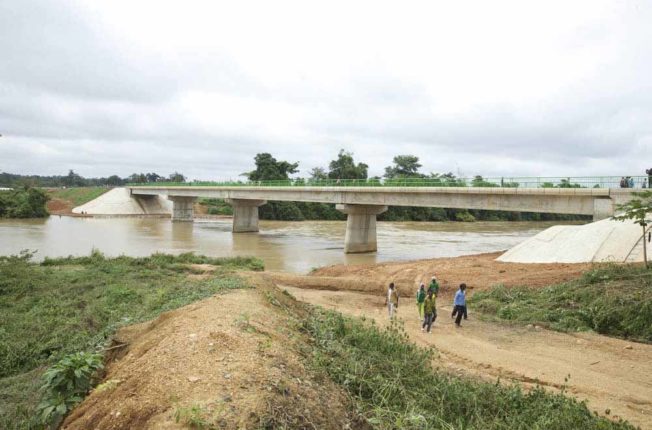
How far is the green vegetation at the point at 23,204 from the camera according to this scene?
71875 mm

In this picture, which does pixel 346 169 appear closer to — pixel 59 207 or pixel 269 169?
pixel 269 169

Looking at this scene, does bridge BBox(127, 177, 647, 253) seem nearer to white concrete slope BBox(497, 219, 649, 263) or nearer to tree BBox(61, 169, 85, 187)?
white concrete slope BBox(497, 219, 649, 263)

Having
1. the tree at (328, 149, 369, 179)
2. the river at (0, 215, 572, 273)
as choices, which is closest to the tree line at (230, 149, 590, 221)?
the tree at (328, 149, 369, 179)

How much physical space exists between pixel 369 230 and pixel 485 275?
66.7 ft

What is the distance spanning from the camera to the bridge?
2623cm

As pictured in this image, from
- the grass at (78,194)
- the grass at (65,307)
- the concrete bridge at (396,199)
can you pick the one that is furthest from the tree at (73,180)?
the grass at (65,307)

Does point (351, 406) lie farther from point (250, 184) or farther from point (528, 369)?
point (250, 184)

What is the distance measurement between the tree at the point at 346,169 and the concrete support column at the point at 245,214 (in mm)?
41230

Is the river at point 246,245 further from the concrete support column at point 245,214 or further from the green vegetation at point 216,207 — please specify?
the green vegetation at point 216,207

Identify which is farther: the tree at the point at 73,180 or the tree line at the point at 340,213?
the tree at the point at 73,180

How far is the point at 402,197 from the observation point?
37.5 meters

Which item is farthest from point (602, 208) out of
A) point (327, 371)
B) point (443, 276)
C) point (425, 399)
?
point (327, 371)

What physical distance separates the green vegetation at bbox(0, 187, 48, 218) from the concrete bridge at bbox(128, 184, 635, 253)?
27.8 metres

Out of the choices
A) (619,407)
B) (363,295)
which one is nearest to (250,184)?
(363,295)
